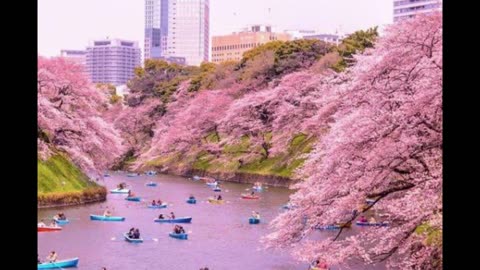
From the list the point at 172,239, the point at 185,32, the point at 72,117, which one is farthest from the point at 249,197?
the point at 185,32

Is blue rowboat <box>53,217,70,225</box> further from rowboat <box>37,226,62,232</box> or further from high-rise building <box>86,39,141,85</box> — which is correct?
high-rise building <box>86,39,141,85</box>

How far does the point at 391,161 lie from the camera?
505 inches

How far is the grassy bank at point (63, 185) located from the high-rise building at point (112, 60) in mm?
109852

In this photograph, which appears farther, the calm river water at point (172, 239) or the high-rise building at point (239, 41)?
the high-rise building at point (239, 41)

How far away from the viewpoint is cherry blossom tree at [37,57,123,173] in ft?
104

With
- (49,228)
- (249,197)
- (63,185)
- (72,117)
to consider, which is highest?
(72,117)

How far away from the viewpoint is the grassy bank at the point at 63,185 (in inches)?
1241

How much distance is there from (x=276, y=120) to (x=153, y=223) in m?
17.1

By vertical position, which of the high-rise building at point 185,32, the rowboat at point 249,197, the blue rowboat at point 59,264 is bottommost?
the rowboat at point 249,197

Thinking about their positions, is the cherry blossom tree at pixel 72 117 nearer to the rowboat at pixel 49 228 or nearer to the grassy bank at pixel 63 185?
the grassy bank at pixel 63 185

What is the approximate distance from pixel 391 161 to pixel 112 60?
140 m

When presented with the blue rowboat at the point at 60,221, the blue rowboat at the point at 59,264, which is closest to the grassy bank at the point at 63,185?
the blue rowboat at the point at 60,221

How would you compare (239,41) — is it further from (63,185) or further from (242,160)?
(63,185)

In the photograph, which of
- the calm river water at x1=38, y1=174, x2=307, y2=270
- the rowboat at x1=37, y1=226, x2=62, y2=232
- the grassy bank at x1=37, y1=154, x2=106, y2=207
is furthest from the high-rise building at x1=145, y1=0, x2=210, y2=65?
the rowboat at x1=37, y1=226, x2=62, y2=232
